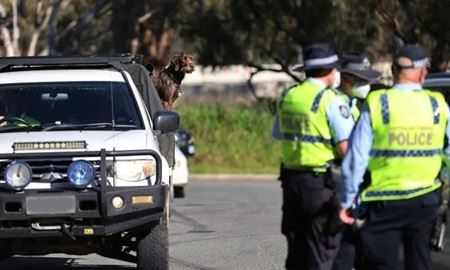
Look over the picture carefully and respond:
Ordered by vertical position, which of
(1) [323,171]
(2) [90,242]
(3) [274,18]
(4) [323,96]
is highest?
(3) [274,18]

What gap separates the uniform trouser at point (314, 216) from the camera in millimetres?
7391

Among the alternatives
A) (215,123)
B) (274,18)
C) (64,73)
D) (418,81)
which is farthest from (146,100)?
(274,18)

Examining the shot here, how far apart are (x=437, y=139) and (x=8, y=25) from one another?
31.9 metres

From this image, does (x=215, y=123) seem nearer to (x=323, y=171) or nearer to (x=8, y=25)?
(x=8, y=25)

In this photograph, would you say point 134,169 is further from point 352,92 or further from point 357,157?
point 357,157

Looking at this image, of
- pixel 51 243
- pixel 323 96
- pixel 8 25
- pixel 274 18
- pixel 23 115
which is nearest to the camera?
pixel 323 96

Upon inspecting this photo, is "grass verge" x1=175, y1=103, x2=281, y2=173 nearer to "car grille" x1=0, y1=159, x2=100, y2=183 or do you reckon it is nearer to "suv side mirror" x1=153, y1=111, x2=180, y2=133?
"suv side mirror" x1=153, y1=111, x2=180, y2=133

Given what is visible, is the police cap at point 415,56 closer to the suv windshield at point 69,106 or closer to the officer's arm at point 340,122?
the officer's arm at point 340,122

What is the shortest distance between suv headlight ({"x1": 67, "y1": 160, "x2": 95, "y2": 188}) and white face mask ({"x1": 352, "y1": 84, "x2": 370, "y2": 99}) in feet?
7.31

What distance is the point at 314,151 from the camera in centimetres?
744

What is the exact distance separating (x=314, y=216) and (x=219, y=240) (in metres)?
5.76

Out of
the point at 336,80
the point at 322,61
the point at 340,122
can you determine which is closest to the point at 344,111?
the point at 340,122

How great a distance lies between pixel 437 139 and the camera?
269 inches

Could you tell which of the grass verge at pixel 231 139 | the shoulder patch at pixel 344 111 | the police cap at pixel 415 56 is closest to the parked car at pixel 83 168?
the shoulder patch at pixel 344 111
